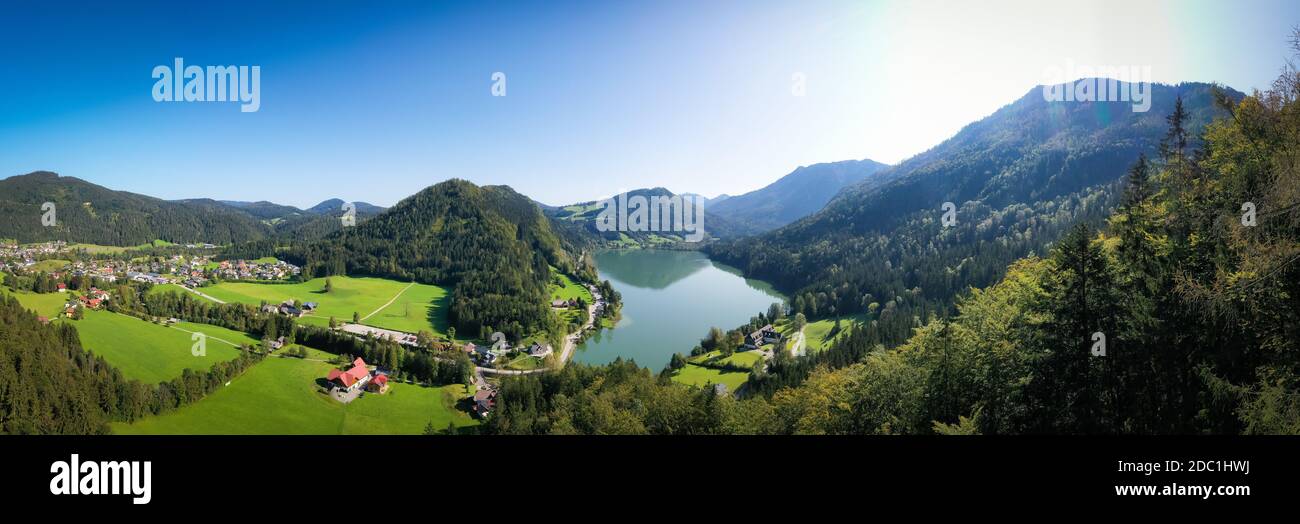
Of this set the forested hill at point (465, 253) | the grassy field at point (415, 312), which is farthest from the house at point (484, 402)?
the grassy field at point (415, 312)

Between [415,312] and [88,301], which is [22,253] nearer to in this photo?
[88,301]

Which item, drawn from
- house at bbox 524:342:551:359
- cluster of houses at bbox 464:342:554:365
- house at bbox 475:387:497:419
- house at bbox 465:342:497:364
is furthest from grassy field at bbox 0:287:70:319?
house at bbox 475:387:497:419

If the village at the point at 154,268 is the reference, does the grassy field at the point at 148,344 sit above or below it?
below

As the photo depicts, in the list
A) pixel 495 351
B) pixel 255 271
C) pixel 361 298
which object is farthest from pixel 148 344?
pixel 255 271

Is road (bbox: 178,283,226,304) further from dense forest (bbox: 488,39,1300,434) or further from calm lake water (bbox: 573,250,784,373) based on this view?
dense forest (bbox: 488,39,1300,434)

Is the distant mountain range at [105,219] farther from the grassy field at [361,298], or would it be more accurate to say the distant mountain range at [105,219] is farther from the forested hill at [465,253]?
the grassy field at [361,298]
